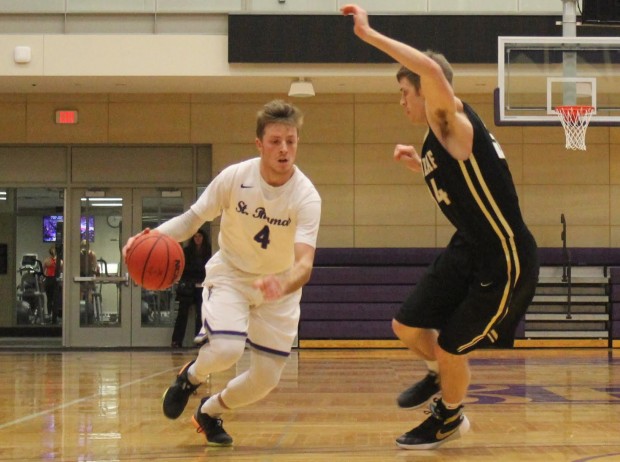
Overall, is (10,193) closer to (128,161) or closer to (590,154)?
(128,161)

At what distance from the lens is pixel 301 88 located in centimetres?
1373

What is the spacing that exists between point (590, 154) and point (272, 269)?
11.5 m

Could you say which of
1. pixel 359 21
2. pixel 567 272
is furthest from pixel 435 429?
pixel 567 272

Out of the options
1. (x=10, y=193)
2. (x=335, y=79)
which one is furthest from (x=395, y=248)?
(x=10, y=193)

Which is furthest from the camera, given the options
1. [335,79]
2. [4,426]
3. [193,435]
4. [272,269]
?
[335,79]

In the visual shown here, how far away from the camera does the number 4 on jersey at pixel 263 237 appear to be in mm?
5000

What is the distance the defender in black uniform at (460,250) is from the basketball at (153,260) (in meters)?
1.14

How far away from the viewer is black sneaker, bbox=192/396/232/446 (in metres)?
5.01

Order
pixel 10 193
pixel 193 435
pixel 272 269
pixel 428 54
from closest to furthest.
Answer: pixel 428 54 → pixel 272 269 → pixel 193 435 → pixel 10 193

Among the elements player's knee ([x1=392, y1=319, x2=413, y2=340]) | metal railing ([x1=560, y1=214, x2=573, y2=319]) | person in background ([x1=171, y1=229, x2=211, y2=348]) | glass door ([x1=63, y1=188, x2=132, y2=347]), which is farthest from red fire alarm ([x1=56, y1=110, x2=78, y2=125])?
player's knee ([x1=392, y1=319, x2=413, y2=340])

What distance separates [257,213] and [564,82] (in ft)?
23.4

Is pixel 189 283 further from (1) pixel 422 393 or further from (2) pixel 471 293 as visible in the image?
(2) pixel 471 293

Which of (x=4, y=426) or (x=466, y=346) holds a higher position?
(x=466, y=346)

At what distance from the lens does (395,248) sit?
14.8m
